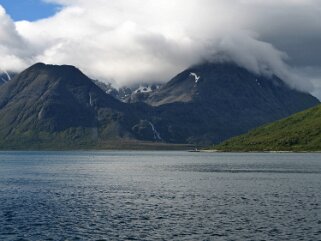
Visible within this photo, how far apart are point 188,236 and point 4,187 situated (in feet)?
319

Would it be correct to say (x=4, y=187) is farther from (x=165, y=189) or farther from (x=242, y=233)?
(x=242, y=233)

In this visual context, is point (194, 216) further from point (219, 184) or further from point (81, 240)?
point (219, 184)

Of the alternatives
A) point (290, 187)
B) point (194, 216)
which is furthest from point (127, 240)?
point (290, 187)

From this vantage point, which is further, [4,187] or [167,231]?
[4,187]

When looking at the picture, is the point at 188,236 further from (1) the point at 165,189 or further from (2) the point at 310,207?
(1) the point at 165,189

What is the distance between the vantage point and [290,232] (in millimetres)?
82500

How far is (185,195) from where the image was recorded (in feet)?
448

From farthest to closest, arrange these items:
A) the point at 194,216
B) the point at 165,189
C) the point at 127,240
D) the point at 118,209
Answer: the point at 165,189 < the point at 118,209 < the point at 194,216 < the point at 127,240

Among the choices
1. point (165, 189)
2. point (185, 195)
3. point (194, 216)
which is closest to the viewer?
point (194, 216)

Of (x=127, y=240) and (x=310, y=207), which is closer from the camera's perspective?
(x=127, y=240)

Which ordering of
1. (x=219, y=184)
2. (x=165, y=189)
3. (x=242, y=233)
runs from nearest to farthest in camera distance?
(x=242, y=233)
(x=165, y=189)
(x=219, y=184)

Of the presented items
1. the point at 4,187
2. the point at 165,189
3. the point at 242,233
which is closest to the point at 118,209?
the point at 242,233

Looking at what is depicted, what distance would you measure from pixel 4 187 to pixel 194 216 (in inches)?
3289

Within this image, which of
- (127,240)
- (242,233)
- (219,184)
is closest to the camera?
(127,240)
